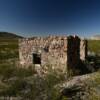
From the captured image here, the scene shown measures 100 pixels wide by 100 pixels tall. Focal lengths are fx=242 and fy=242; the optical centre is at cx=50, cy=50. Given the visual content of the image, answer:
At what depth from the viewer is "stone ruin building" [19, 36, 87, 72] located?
17125mm

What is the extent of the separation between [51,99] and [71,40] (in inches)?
318

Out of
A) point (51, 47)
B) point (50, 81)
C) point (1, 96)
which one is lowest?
point (1, 96)

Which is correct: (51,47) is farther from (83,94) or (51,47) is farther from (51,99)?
(51,99)

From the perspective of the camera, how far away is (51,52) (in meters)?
17.9

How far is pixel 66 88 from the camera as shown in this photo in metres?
13.0

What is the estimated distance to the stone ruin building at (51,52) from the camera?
17125 millimetres

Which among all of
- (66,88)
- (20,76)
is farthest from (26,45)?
(66,88)

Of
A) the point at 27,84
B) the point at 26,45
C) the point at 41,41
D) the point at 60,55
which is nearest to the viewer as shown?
the point at 27,84

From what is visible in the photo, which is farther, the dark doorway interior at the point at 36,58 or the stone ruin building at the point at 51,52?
the dark doorway interior at the point at 36,58

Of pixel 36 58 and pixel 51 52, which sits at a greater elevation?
pixel 51 52

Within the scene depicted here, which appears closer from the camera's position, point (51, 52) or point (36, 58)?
point (51, 52)

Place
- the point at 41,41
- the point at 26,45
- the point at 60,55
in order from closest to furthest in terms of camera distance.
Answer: the point at 60,55 < the point at 41,41 < the point at 26,45

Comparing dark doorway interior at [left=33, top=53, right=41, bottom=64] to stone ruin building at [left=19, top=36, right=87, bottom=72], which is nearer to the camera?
stone ruin building at [left=19, top=36, right=87, bottom=72]

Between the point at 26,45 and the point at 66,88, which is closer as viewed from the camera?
the point at 66,88
